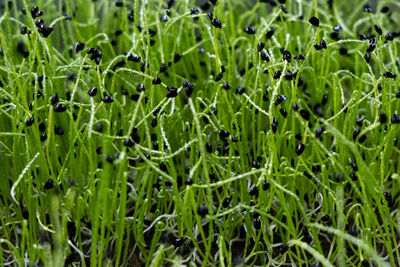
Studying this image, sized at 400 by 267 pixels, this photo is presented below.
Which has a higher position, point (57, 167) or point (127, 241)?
point (57, 167)

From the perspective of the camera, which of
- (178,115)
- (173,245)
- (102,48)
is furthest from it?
(102,48)

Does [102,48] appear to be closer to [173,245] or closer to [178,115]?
[178,115]

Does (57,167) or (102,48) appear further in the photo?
(102,48)

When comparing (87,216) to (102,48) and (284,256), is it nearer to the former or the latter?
(284,256)

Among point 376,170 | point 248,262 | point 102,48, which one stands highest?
point 102,48

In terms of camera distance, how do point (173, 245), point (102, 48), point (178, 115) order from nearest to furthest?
1. point (173, 245)
2. point (178, 115)
3. point (102, 48)

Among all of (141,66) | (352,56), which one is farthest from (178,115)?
(352,56)

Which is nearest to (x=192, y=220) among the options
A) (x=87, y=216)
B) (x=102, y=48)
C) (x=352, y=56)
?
(x=87, y=216)

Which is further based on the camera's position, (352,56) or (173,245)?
(352,56)

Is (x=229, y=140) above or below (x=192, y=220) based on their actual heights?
above
